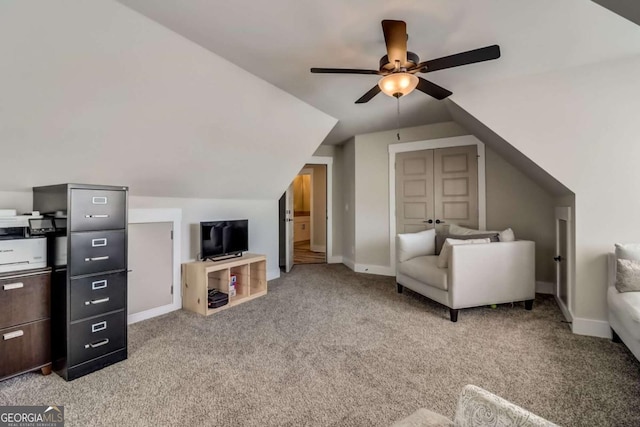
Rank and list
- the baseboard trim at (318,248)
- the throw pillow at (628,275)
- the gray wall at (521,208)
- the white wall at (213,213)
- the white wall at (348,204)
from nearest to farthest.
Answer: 1. the throw pillow at (628,275)
2. the white wall at (213,213)
3. the gray wall at (521,208)
4. the white wall at (348,204)
5. the baseboard trim at (318,248)

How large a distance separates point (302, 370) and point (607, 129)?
3.03m

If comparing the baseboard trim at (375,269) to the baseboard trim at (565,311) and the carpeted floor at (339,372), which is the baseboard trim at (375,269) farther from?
the baseboard trim at (565,311)

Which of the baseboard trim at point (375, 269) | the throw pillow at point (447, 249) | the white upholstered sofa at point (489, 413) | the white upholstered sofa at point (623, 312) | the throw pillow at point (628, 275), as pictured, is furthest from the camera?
the baseboard trim at point (375, 269)

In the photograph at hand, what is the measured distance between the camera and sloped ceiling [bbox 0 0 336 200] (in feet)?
5.54

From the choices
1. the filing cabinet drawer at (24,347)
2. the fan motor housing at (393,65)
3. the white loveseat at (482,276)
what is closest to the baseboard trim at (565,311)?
the white loveseat at (482,276)

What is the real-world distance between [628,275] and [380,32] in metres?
2.46

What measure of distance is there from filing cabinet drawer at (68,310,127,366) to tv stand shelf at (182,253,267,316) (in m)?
0.95

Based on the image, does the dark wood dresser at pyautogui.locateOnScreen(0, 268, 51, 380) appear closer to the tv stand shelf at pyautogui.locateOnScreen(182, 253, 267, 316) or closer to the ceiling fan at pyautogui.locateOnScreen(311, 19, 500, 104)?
the tv stand shelf at pyautogui.locateOnScreen(182, 253, 267, 316)

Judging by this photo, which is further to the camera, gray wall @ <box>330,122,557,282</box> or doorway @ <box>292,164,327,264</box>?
doorway @ <box>292,164,327,264</box>

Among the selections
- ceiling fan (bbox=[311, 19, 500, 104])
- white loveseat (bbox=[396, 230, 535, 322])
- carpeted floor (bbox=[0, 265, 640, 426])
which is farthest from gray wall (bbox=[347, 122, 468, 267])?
ceiling fan (bbox=[311, 19, 500, 104])

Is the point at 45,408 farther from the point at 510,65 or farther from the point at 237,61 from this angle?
the point at 510,65

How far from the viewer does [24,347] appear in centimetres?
190

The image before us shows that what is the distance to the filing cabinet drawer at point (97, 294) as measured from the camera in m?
1.98

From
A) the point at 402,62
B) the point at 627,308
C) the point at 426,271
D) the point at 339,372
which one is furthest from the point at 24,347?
the point at 627,308
